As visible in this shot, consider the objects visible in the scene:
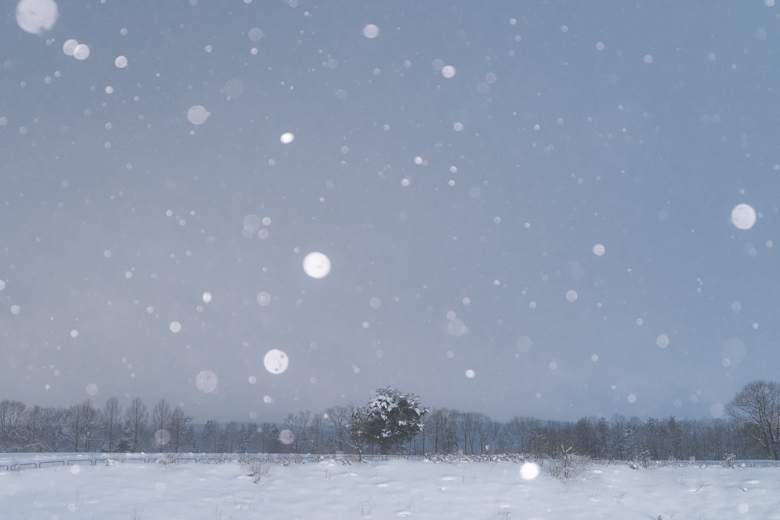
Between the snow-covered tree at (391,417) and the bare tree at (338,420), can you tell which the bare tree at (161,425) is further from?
the snow-covered tree at (391,417)

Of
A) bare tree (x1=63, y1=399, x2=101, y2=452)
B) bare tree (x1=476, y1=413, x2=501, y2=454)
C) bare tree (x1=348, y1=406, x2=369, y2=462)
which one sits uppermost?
bare tree (x1=348, y1=406, x2=369, y2=462)

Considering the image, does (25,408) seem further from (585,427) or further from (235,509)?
(585,427)

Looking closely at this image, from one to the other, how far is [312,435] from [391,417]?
92.2 m

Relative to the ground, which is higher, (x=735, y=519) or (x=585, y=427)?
(x=735, y=519)

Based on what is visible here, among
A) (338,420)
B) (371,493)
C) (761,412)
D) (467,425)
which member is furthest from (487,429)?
(371,493)

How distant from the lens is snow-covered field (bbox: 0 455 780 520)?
423 inches

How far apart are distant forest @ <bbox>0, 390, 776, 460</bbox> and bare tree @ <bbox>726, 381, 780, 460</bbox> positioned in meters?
2.13

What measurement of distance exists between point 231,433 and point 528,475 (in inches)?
5105

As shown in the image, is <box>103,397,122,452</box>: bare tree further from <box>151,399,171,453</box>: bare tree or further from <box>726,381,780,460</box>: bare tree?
<box>726,381,780,460</box>: bare tree

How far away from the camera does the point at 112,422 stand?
87250 mm

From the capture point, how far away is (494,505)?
→ 1231 cm

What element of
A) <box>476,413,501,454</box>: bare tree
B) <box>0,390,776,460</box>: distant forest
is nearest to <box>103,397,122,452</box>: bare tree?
<box>0,390,776,460</box>: distant forest

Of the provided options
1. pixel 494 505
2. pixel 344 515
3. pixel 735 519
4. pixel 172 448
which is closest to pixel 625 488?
pixel 735 519

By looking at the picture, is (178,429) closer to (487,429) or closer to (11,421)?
(11,421)
